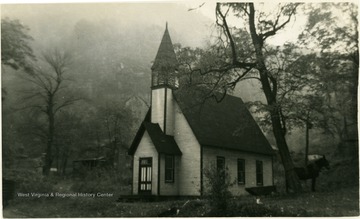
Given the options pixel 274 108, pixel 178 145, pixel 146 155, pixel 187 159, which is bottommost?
pixel 187 159

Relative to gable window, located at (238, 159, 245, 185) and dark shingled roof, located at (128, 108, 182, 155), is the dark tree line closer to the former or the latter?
dark shingled roof, located at (128, 108, 182, 155)

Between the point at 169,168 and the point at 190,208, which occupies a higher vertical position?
the point at 169,168

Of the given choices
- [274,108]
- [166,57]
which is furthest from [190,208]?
[166,57]

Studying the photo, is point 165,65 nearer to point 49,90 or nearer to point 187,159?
point 187,159

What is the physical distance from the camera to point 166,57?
786 inches

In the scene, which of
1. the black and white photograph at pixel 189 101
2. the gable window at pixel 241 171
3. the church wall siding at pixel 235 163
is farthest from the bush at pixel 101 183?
the gable window at pixel 241 171

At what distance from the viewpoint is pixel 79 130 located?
3042 centimetres

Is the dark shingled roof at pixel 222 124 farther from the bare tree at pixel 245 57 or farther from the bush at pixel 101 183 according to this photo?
the bush at pixel 101 183

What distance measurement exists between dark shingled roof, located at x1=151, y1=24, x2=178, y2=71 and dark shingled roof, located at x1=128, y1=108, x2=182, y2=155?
3.21 metres

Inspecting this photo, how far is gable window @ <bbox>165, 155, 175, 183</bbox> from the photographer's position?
2018 cm

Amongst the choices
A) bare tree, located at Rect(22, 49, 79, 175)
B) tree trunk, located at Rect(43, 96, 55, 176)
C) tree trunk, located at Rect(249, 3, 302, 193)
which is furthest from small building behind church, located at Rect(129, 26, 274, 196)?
tree trunk, located at Rect(43, 96, 55, 176)

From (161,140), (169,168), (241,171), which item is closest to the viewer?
(161,140)

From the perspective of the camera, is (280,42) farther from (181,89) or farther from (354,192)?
(354,192)

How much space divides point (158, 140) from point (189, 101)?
3.56 m
